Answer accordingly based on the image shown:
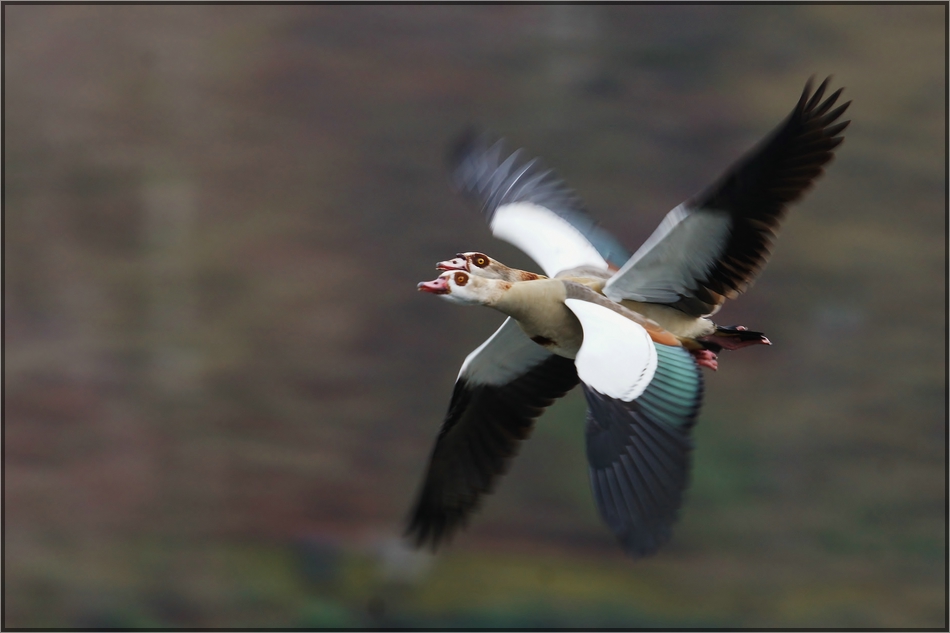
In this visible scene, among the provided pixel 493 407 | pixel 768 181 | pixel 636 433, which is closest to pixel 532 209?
pixel 493 407

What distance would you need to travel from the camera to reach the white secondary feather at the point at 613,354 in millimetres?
5133

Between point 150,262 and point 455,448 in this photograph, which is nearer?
point 455,448

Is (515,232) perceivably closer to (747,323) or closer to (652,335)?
(652,335)

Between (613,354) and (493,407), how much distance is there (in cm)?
111

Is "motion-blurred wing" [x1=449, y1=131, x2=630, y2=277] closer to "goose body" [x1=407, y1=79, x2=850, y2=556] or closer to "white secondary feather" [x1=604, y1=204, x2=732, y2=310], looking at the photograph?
"goose body" [x1=407, y1=79, x2=850, y2=556]

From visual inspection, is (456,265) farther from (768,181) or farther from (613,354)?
(768,181)

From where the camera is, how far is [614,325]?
5387mm


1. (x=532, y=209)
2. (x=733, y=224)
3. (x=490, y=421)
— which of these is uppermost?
(x=532, y=209)

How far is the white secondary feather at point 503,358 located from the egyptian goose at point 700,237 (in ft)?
1.23

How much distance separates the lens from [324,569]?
50.2 feet

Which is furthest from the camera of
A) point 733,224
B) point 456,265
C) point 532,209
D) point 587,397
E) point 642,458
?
point 532,209

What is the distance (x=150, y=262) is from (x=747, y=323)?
788cm

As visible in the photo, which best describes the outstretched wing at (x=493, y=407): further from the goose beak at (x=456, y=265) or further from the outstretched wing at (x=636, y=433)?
the outstretched wing at (x=636, y=433)

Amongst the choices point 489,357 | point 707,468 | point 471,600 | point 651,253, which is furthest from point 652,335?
point 707,468
